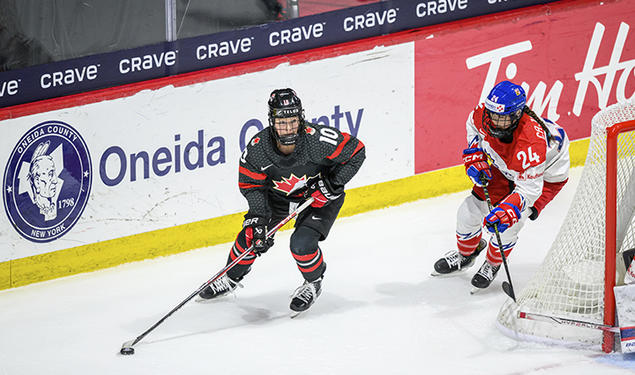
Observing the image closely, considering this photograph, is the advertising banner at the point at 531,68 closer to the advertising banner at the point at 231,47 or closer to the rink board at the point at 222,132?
the rink board at the point at 222,132

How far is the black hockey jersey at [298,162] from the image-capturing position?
169 inches

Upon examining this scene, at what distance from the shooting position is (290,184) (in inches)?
174

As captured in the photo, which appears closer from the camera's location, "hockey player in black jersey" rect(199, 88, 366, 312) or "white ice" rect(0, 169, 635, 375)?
"white ice" rect(0, 169, 635, 375)

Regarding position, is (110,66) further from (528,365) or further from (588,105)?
(588,105)

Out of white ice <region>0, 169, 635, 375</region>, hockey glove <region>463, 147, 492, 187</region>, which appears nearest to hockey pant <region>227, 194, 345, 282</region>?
white ice <region>0, 169, 635, 375</region>

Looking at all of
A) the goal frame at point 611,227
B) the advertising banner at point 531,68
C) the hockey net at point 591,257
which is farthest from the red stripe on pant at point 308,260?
the advertising banner at point 531,68

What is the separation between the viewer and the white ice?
401cm

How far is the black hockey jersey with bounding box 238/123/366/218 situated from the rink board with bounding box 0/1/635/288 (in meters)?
0.99

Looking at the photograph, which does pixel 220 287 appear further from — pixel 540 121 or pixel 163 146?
pixel 540 121

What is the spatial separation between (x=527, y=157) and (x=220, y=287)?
1.63 metres

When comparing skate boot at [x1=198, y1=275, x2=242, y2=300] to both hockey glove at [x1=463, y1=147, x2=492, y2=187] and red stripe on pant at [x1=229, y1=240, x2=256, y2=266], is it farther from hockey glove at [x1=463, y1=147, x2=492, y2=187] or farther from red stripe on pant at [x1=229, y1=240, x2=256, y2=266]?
hockey glove at [x1=463, y1=147, x2=492, y2=187]

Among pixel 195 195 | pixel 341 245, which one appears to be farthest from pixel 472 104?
pixel 195 195

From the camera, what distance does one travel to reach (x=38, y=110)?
191 inches

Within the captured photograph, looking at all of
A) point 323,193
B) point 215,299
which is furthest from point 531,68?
point 215,299
